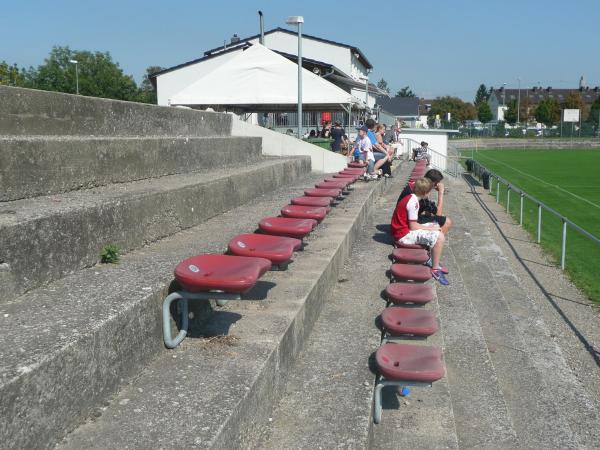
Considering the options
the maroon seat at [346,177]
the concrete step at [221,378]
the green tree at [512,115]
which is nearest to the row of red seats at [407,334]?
the concrete step at [221,378]

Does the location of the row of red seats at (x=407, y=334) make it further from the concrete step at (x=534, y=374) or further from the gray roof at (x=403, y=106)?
the gray roof at (x=403, y=106)

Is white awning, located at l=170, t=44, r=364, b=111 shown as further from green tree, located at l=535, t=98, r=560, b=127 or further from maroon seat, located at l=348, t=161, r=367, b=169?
green tree, located at l=535, t=98, r=560, b=127

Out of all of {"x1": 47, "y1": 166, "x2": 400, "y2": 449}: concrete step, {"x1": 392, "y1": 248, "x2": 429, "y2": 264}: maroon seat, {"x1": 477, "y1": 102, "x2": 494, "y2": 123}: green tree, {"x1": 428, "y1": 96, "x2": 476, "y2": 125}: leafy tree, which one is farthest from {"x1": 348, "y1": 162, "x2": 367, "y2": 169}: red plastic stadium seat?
{"x1": 428, "y1": 96, "x2": 476, "y2": 125}: leafy tree

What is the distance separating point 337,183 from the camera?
945 cm

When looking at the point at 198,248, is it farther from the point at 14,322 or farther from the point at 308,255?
the point at 14,322

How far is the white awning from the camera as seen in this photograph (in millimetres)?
14508

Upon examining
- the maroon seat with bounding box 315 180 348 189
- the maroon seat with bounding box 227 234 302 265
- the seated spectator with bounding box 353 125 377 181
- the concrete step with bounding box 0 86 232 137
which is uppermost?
the concrete step with bounding box 0 86 232 137

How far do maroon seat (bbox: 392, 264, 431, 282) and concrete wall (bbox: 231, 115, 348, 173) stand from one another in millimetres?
6529

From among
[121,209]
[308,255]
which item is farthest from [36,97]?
[308,255]

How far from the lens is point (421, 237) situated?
25.4ft

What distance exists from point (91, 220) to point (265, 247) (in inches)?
45.9

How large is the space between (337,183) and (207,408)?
6.79 metres

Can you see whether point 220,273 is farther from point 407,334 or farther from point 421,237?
point 421,237

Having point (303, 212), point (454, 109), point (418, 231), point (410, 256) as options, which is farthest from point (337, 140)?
point (454, 109)
